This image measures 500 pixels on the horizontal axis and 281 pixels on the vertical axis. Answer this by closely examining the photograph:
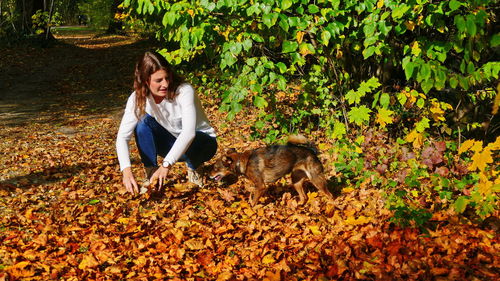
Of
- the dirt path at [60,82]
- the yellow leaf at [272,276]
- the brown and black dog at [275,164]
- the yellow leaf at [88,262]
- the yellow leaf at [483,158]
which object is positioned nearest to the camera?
the yellow leaf at [483,158]

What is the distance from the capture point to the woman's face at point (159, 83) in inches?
161

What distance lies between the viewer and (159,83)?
4.16 m

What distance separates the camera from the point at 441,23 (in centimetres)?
422

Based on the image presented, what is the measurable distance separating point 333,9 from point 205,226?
9.58 feet

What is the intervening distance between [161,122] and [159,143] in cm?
38

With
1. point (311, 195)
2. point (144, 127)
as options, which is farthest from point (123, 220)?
point (311, 195)

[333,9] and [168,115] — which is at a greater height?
[333,9]

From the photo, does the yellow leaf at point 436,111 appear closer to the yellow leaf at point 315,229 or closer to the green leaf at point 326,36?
the green leaf at point 326,36

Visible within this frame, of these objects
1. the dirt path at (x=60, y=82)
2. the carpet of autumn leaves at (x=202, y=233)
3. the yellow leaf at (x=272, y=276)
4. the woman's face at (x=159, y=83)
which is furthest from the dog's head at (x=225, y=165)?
the dirt path at (x=60, y=82)

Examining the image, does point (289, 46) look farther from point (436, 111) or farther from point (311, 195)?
point (436, 111)

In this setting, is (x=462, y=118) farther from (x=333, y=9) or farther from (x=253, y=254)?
(x=253, y=254)

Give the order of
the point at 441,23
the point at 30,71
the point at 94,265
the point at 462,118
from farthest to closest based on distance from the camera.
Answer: the point at 30,71 → the point at 462,118 → the point at 441,23 → the point at 94,265

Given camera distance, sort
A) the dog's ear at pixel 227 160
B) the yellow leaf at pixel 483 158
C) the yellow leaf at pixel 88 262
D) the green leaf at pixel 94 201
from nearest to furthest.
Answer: the yellow leaf at pixel 483 158, the yellow leaf at pixel 88 262, the dog's ear at pixel 227 160, the green leaf at pixel 94 201

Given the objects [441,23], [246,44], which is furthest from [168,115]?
[441,23]
